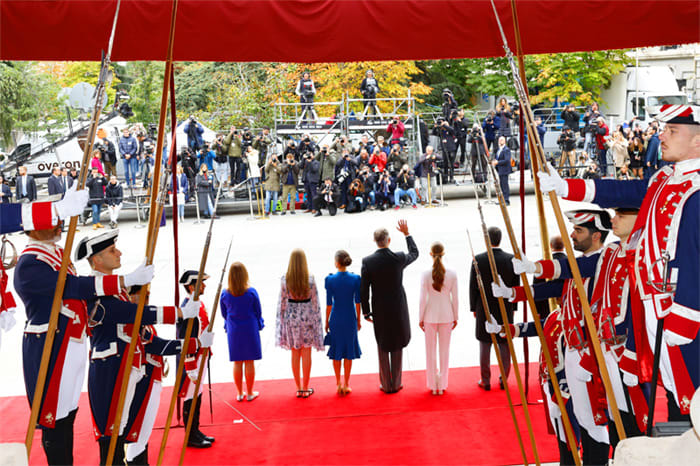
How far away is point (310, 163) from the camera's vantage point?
56.7 ft

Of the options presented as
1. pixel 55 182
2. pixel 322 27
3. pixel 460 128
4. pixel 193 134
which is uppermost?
pixel 322 27

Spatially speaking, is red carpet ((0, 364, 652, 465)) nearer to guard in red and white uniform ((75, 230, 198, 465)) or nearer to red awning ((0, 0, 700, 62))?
guard in red and white uniform ((75, 230, 198, 465))

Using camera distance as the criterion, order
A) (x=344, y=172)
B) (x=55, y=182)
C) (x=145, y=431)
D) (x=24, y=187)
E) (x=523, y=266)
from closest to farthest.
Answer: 1. (x=523, y=266)
2. (x=145, y=431)
3. (x=55, y=182)
4. (x=24, y=187)
5. (x=344, y=172)

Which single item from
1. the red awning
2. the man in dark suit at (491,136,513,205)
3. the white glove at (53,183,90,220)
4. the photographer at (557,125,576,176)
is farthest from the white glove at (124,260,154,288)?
the photographer at (557,125,576,176)

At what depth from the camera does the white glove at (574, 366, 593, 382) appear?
3.86 meters

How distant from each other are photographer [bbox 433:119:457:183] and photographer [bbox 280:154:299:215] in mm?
4091

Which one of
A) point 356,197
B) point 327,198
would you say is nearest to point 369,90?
point 356,197

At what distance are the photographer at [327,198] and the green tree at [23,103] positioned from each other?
11.5 m

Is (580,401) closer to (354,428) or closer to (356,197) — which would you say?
(354,428)

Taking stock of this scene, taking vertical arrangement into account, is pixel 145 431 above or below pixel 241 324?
below

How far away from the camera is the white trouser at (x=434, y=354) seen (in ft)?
19.5

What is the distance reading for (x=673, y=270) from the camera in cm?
302

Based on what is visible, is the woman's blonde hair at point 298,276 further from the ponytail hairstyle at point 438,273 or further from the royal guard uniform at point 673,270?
the royal guard uniform at point 673,270

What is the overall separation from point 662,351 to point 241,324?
358 cm
